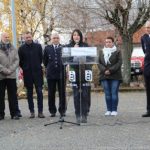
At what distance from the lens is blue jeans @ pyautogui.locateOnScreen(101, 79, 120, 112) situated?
510 inches

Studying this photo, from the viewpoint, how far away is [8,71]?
1259 centimetres

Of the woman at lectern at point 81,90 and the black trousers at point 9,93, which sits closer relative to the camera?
the woman at lectern at point 81,90

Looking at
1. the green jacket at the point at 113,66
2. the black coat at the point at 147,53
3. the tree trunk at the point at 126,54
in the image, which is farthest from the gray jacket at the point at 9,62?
the tree trunk at the point at 126,54

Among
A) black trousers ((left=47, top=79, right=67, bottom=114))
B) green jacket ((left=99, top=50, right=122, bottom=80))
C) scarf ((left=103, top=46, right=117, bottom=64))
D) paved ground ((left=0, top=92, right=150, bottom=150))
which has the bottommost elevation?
paved ground ((left=0, top=92, right=150, bottom=150))

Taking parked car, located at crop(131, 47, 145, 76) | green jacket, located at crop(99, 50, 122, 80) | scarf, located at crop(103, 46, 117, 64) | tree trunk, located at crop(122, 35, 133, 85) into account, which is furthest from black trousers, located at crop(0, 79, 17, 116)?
parked car, located at crop(131, 47, 145, 76)

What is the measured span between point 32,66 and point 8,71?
2.20 feet

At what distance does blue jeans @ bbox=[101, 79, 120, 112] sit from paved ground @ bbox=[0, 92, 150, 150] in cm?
34

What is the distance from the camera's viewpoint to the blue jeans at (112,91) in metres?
13.0

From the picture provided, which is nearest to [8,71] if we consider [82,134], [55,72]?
[55,72]

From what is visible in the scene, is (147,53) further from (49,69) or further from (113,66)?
(49,69)

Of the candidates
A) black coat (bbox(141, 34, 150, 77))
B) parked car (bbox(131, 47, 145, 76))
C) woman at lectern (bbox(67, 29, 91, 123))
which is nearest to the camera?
woman at lectern (bbox(67, 29, 91, 123))

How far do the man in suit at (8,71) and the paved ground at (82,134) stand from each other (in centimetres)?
35

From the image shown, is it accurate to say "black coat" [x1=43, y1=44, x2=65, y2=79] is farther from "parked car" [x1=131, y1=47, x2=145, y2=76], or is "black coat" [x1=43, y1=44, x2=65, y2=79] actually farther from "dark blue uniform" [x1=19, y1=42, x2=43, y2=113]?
"parked car" [x1=131, y1=47, x2=145, y2=76]

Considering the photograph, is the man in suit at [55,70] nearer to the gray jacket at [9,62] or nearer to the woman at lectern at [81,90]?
the gray jacket at [9,62]
